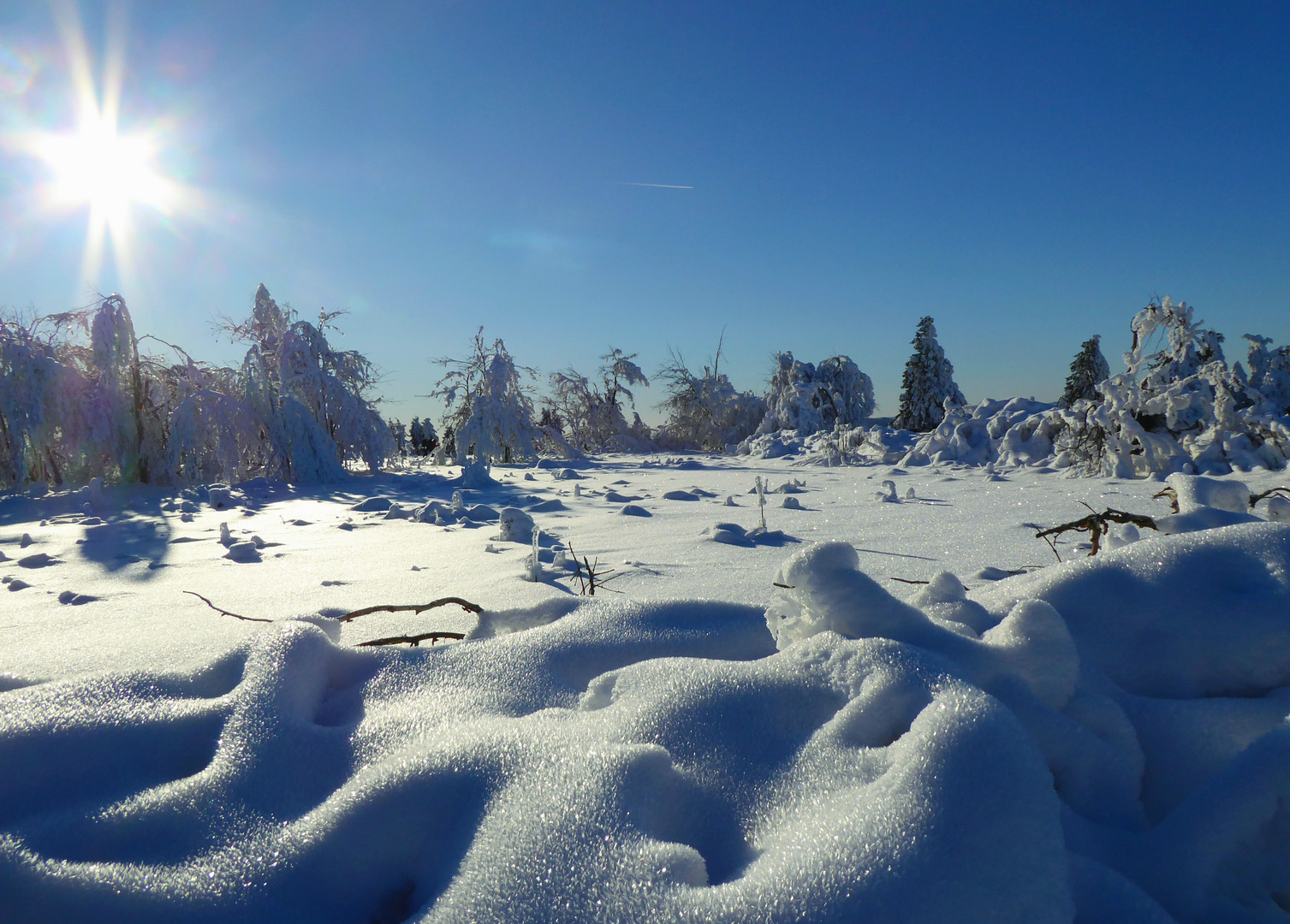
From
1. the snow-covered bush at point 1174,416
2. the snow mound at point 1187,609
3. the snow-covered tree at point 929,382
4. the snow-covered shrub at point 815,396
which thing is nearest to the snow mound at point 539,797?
the snow mound at point 1187,609

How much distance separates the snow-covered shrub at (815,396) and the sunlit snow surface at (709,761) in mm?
12829

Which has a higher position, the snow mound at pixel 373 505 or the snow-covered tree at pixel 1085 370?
the snow-covered tree at pixel 1085 370

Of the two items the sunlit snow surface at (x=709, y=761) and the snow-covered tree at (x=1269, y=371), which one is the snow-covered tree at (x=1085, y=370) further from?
the sunlit snow surface at (x=709, y=761)

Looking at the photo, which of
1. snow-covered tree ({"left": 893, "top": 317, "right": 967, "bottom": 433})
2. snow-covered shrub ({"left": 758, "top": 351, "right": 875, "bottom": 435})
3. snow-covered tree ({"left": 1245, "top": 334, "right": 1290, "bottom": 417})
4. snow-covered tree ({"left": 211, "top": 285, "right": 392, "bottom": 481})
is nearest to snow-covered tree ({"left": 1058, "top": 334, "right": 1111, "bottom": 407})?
snow-covered tree ({"left": 893, "top": 317, "right": 967, "bottom": 433})

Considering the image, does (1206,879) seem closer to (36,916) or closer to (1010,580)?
(1010,580)

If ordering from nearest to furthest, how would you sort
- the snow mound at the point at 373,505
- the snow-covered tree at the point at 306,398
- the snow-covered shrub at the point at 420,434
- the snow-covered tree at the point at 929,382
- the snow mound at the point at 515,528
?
the snow mound at the point at 515,528 → the snow mound at the point at 373,505 → the snow-covered tree at the point at 306,398 → the snow-covered shrub at the point at 420,434 → the snow-covered tree at the point at 929,382

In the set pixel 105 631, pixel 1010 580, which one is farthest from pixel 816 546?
pixel 105 631

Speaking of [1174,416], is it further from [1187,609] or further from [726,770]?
[726,770]

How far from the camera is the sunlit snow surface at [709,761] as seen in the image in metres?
0.57

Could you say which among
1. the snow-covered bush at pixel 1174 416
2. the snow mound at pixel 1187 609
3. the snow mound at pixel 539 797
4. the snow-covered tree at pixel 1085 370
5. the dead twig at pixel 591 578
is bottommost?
the dead twig at pixel 591 578

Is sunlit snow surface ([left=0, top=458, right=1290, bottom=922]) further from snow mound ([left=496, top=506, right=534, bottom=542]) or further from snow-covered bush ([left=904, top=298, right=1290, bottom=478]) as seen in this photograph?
snow-covered bush ([left=904, top=298, right=1290, bottom=478])

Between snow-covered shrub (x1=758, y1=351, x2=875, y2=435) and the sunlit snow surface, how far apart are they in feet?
42.1

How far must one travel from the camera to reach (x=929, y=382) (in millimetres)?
22375

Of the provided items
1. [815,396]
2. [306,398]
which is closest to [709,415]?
[815,396]
